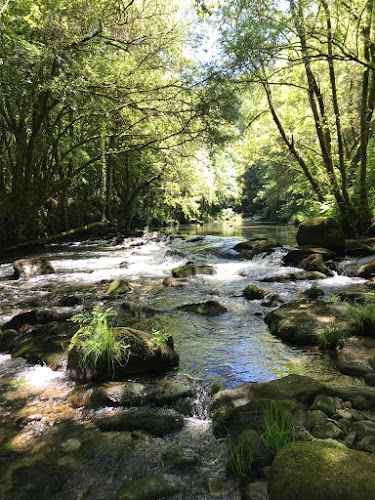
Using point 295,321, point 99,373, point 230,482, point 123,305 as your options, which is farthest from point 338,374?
point 123,305

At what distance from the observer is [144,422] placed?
→ 9.84 feet

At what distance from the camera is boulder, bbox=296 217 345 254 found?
37.9 feet

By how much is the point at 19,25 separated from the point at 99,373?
980 centimetres

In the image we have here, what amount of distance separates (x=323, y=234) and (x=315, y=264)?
2519mm

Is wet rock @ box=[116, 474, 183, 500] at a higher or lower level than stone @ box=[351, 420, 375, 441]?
lower

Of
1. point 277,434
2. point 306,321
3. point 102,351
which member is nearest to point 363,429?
point 277,434

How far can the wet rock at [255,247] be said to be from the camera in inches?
504

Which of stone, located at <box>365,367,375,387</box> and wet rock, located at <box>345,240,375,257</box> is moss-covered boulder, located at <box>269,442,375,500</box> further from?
wet rock, located at <box>345,240,375,257</box>

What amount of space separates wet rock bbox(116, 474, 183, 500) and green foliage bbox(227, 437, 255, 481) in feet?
1.26

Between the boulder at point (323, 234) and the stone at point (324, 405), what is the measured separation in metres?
9.55

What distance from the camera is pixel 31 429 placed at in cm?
300

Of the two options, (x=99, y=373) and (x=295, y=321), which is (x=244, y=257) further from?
(x=99, y=373)

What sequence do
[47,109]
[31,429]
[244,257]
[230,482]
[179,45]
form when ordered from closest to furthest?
1. [230,482]
2. [31,429]
3. [179,45]
4. [47,109]
5. [244,257]

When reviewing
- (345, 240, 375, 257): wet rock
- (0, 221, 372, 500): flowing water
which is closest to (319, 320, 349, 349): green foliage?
(0, 221, 372, 500): flowing water
